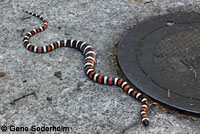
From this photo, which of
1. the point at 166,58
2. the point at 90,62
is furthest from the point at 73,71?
the point at 166,58

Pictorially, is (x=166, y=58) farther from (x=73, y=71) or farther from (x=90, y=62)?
(x=73, y=71)

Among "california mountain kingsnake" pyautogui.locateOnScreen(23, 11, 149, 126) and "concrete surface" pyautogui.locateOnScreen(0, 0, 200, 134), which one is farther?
"california mountain kingsnake" pyautogui.locateOnScreen(23, 11, 149, 126)

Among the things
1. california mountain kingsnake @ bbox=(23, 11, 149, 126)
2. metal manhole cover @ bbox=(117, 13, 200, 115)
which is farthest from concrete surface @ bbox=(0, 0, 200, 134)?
metal manhole cover @ bbox=(117, 13, 200, 115)

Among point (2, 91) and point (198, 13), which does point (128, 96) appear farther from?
point (198, 13)

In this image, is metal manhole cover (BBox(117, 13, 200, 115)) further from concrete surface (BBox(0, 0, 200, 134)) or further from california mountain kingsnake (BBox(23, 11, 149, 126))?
concrete surface (BBox(0, 0, 200, 134))

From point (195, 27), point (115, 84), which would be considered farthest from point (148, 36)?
point (115, 84)

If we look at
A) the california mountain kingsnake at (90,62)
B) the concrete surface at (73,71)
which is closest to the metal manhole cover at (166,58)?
the california mountain kingsnake at (90,62)
